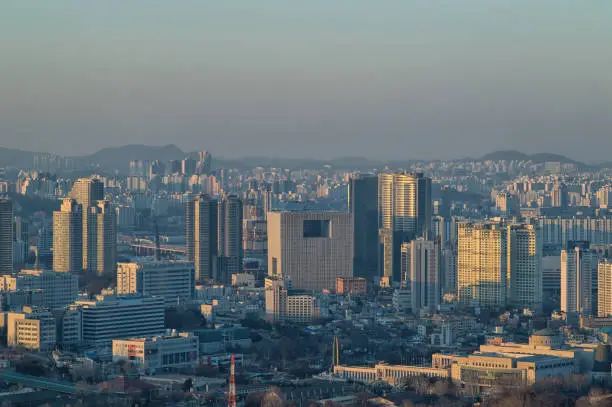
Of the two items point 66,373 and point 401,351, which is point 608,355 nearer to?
point 401,351

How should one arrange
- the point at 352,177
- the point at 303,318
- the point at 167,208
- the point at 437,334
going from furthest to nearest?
the point at 167,208 → the point at 352,177 → the point at 303,318 → the point at 437,334

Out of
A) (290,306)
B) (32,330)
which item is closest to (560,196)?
(290,306)

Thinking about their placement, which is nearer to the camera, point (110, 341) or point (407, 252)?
point (110, 341)

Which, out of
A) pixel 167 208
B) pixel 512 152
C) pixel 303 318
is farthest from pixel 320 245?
pixel 512 152

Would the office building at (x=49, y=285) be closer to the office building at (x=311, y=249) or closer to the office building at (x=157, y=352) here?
the office building at (x=157, y=352)

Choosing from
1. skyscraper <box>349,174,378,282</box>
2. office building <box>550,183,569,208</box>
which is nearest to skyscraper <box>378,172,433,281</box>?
skyscraper <box>349,174,378,282</box>

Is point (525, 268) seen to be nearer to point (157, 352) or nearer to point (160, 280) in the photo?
point (160, 280)
